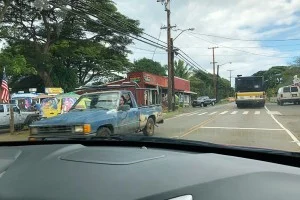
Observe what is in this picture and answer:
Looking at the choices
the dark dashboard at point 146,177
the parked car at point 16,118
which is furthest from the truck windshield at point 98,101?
the dark dashboard at point 146,177

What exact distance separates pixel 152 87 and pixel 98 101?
2967 cm

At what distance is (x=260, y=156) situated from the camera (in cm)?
261

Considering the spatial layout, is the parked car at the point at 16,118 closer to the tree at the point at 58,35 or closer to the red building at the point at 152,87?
the red building at the point at 152,87

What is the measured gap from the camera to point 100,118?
11.8 m

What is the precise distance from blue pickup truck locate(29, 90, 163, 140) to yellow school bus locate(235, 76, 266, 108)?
24.9m

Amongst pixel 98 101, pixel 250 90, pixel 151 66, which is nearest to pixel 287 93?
pixel 250 90

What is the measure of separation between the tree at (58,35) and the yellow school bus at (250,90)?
33.2ft

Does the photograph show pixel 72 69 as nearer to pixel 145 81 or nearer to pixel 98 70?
pixel 98 70

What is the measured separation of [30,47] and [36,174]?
42211 millimetres

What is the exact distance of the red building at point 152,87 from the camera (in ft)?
52.6

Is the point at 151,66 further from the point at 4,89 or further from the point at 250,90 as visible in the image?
the point at 4,89

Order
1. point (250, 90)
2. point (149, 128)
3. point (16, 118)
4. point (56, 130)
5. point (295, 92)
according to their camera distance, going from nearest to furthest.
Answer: point (56, 130), point (149, 128), point (16, 118), point (250, 90), point (295, 92)

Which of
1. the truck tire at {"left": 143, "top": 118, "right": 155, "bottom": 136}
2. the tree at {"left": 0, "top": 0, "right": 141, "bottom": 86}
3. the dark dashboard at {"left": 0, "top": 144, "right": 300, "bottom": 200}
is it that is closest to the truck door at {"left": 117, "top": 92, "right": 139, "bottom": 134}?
the truck tire at {"left": 143, "top": 118, "right": 155, "bottom": 136}

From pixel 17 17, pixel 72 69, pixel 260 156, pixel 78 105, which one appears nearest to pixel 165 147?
pixel 260 156
